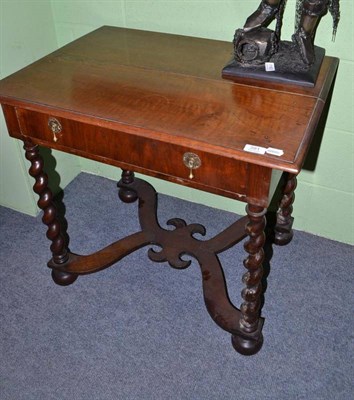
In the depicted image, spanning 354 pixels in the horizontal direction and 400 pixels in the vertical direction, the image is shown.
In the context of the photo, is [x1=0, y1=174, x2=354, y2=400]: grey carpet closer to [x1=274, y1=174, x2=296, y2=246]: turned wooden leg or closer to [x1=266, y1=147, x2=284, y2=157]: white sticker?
[x1=274, y1=174, x2=296, y2=246]: turned wooden leg

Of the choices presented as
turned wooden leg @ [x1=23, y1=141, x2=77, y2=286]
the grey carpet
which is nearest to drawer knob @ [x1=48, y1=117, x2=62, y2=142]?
turned wooden leg @ [x1=23, y1=141, x2=77, y2=286]

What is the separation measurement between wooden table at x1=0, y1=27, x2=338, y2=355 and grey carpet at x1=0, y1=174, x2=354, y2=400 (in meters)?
0.10

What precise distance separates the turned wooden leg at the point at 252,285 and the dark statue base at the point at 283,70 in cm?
36

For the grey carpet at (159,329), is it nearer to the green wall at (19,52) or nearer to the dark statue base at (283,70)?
the green wall at (19,52)

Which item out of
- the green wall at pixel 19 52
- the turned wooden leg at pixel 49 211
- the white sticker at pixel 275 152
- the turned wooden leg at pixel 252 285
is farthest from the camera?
the green wall at pixel 19 52

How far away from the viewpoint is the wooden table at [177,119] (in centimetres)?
99

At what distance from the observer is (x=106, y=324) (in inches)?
59.2

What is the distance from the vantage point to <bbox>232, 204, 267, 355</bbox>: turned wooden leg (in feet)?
3.51

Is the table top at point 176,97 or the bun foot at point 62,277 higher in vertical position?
the table top at point 176,97

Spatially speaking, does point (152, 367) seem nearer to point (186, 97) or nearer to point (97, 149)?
point (97, 149)

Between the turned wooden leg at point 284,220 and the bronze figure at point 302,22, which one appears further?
the turned wooden leg at point 284,220

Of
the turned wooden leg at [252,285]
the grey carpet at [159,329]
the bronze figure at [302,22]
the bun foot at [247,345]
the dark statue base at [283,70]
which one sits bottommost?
the grey carpet at [159,329]

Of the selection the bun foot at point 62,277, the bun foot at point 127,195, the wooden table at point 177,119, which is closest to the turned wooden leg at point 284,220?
the wooden table at point 177,119

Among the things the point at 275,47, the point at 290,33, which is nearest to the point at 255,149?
the point at 275,47
